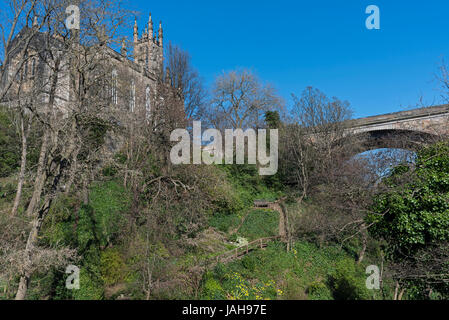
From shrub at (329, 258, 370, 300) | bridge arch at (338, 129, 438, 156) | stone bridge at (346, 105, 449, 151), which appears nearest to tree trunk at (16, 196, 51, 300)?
shrub at (329, 258, 370, 300)

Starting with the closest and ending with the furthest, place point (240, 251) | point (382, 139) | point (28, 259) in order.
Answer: point (28, 259) < point (240, 251) < point (382, 139)

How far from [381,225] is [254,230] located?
9226mm

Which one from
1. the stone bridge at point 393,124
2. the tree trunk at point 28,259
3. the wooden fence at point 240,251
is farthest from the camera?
the stone bridge at point 393,124

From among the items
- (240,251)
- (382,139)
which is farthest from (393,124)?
(240,251)

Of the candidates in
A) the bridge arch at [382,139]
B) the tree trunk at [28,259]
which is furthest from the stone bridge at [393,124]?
the tree trunk at [28,259]

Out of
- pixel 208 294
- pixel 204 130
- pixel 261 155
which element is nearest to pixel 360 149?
pixel 261 155

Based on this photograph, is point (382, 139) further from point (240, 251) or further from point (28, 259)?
point (28, 259)

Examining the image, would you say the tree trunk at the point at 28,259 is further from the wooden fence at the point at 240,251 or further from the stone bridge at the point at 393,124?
the stone bridge at the point at 393,124

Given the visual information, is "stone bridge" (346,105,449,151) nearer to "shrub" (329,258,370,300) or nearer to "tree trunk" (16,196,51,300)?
"shrub" (329,258,370,300)

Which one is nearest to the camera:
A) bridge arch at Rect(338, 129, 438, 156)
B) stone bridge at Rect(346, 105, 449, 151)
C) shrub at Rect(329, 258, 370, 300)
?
shrub at Rect(329, 258, 370, 300)

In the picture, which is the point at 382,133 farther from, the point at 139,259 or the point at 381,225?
the point at 139,259

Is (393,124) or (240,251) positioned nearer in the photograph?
(240,251)

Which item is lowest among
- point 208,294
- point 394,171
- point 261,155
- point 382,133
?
point 208,294

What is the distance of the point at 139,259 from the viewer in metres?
10.8
